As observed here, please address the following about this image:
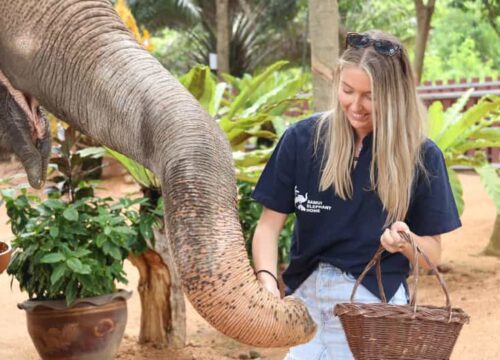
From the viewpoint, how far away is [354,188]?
3383mm

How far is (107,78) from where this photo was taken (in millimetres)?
2592

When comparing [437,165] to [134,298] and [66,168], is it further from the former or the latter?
[134,298]

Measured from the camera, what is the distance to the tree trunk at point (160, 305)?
605cm

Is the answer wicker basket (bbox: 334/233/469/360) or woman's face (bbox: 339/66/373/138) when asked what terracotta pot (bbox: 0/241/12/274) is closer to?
woman's face (bbox: 339/66/373/138)

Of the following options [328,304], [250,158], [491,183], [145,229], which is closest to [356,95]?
[328,304]

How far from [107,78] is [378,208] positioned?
121 centimetres

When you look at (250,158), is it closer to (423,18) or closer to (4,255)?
(4,255)

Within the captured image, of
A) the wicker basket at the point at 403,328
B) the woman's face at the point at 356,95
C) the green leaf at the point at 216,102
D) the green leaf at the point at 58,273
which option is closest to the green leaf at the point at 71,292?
the green leaf at the point at 58,273

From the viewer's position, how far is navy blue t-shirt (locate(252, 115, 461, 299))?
3.38 meters

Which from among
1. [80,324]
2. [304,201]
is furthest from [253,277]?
[80,324]

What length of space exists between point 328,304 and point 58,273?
2038 mm

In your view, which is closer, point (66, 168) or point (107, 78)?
point (107, 78)

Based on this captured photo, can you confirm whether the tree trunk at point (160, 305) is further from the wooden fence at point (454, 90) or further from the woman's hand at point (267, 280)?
the wooden fence at point (454, 90)

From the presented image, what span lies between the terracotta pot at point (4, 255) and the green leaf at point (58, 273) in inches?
9.5
